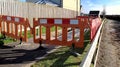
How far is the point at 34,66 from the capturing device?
927 cm

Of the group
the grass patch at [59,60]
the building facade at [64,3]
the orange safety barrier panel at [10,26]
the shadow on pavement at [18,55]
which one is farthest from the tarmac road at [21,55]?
the building facade at [64,3]

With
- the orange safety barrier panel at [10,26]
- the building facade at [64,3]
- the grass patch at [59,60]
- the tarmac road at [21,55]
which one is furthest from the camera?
the building facade at [64,3]

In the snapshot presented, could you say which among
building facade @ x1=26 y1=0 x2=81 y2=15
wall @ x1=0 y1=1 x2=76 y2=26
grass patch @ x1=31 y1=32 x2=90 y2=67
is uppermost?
building facade @ x1=26 y1=0 x2=81 y2=15

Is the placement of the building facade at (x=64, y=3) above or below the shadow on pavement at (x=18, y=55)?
above

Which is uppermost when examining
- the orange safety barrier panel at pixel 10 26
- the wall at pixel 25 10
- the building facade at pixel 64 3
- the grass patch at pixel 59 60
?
the building facade at pixel 64 3

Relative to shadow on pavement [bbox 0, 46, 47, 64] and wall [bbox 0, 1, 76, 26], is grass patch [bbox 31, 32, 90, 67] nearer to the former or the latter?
shadow on pavement [bbox 0, 46, 47, 64]

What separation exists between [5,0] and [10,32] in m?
3.06

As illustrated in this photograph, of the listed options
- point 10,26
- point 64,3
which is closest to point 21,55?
point 10,26

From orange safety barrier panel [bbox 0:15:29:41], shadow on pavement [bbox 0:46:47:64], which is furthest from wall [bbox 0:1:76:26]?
shadow on pavement [bbox 0:46:47:64]

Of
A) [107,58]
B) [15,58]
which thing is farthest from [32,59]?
[107,58]

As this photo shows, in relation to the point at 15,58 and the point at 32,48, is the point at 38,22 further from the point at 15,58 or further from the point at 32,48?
the point at 15,58

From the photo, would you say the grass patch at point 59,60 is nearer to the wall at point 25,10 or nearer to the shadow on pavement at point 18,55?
the shadow on pavement at point 18,55

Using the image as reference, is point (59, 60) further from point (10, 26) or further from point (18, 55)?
point (10, 26)

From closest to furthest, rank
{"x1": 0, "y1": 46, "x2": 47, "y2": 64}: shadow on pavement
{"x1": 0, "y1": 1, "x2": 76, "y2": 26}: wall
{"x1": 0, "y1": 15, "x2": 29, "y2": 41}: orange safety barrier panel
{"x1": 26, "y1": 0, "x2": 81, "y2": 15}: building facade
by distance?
{"x1": 0, "y1": 46, "x2": 47, "y2": 64}: shadow on pavement
{"x1": 0, "y1": 15, "x2": 29, "y2": 41}: orange safety barrier panel
{"x1": 0, "y1": 1, "x2": 76, "y2": 26}: wall
{"x1": 26, "y1": 0, "x2": 81, "y2": 15}: building facade
